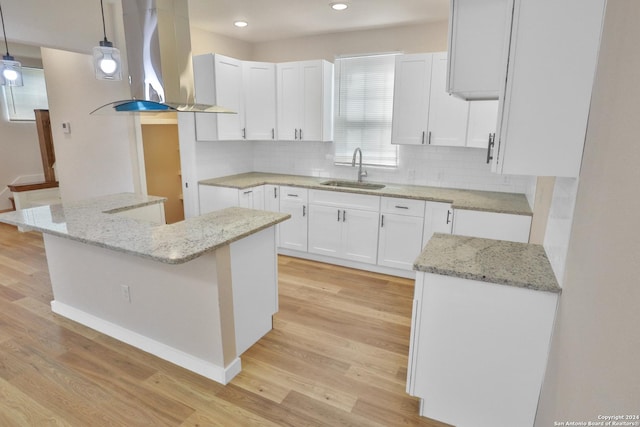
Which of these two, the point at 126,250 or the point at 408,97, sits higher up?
the point at 408,97

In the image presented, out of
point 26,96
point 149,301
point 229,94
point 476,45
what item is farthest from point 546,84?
point 26,96

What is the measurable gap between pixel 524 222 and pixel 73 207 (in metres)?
3.63

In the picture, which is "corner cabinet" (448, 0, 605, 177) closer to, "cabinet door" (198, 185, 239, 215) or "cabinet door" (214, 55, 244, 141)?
"cabinet door" (198, 185, 239, 215)

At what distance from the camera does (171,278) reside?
225 centimetres

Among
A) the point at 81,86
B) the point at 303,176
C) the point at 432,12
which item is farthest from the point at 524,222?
the point at 81,86

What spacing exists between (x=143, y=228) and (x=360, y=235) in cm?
226

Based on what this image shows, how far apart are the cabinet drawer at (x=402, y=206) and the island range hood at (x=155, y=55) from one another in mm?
2100

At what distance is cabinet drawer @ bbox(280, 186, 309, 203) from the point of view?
13.6ft

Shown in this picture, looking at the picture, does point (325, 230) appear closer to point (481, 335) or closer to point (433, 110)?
point (433, 110)

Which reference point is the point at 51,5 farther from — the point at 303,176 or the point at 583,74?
the point at 583,74

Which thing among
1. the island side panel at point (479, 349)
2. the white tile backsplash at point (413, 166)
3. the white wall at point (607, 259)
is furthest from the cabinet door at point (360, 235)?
the white wall at point (607, 259)

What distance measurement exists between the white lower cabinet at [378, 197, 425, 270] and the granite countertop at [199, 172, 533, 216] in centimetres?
11

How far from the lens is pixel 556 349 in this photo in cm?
147

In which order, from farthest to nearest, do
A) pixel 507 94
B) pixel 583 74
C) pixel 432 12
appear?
pixel 432 12 → pixel 507 94 → pixel 583 74
